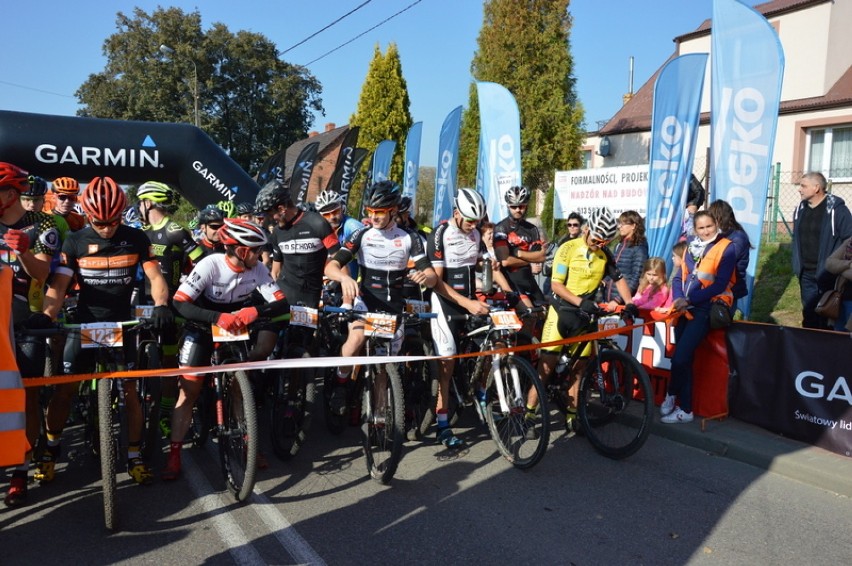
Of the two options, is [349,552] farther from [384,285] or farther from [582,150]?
[582,150]

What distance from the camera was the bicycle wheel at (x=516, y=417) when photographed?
5008 mm

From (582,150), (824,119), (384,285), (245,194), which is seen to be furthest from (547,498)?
(582,150)

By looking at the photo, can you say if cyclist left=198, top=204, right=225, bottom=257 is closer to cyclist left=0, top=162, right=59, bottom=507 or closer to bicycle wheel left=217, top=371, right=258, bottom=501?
cyclist left=0, top=162, right=59, bottom=507

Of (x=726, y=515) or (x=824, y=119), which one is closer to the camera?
(x=726, y=515)

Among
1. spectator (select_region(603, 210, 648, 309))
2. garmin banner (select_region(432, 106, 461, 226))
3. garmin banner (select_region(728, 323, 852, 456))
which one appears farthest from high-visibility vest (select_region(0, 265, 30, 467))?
garmin banner (select_region(432, 106, 461, 226))

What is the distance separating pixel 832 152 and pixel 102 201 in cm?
2083

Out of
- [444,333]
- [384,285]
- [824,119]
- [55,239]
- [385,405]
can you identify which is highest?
[824,119]

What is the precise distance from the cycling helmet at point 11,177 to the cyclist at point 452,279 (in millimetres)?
2999

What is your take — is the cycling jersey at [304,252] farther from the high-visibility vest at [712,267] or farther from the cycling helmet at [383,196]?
the high-visibility vest at [712,267]

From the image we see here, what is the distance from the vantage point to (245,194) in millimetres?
11000

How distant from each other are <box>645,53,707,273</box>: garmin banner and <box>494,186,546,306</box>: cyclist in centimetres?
238

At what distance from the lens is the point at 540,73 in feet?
82.0

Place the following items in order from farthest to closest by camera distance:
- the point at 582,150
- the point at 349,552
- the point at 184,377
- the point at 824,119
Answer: the point at 582,150 → the point at 824,119 → the point at 184,377 → the point at 349,552

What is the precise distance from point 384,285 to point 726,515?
3.01 m
